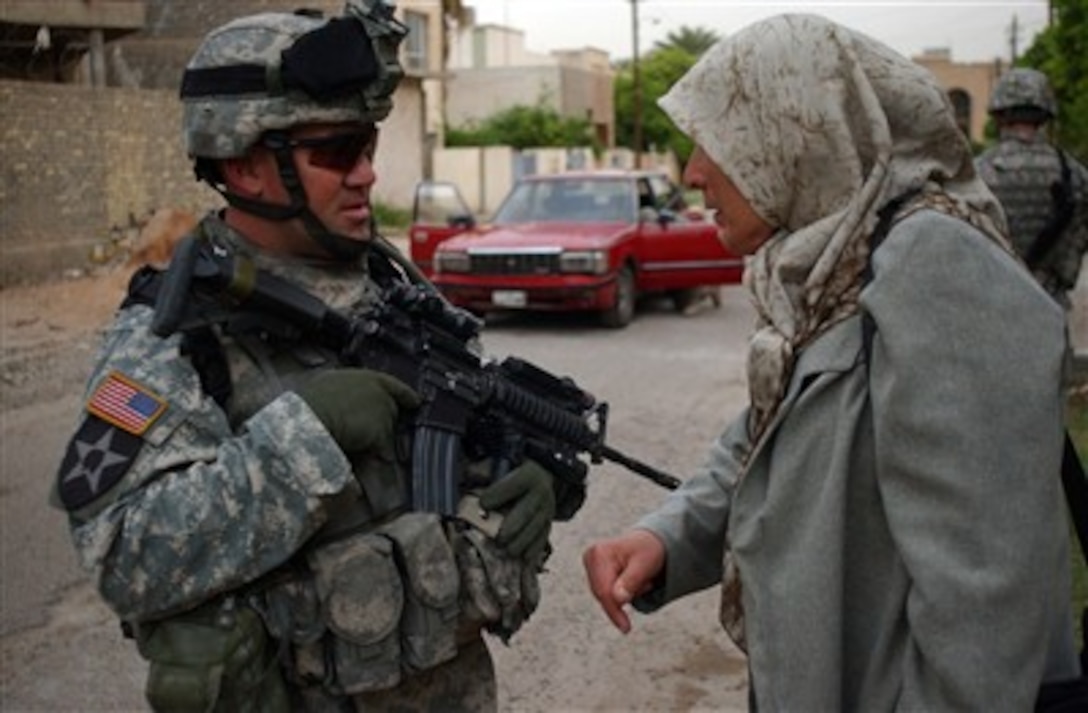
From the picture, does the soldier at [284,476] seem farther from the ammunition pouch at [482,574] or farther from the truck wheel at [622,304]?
the truck wheel at [622,304]

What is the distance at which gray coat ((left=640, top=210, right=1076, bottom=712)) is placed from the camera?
1.46 m

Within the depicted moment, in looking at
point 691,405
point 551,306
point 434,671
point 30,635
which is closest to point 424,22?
point 551,306

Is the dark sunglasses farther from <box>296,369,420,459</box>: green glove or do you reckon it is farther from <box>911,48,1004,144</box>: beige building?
<box>911,48,1004,144</box>: beige building

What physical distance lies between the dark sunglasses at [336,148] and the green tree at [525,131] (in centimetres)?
3650

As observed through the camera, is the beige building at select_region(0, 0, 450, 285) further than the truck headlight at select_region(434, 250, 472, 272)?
Yes

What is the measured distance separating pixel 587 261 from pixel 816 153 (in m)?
9.30

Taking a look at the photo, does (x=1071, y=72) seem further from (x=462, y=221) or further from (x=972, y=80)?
(x=972, y=80)

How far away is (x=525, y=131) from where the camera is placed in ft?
125

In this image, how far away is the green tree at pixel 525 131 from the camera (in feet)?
125

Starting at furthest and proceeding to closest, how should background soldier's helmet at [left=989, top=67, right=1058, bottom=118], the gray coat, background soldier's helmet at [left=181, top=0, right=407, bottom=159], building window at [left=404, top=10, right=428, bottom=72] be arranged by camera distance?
building window at [left=404, top=10, right=428, bottom=72], background soldier's helmet at [left=989, top=67, right=1058, bottom=118], background soldier's helmet at [left=181, top=0, right=407, bottom=159], the gray coat

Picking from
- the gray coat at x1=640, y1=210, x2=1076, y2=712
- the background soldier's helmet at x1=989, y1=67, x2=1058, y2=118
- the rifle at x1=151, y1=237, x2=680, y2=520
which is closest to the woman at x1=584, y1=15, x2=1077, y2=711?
the gray coat at x1=640, y1=210, x2=1076, y2=712

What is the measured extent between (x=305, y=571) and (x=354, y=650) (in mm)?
142

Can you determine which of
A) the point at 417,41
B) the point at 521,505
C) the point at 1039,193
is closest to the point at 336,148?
the point at 521,505

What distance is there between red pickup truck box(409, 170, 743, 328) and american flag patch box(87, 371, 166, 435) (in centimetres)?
914
